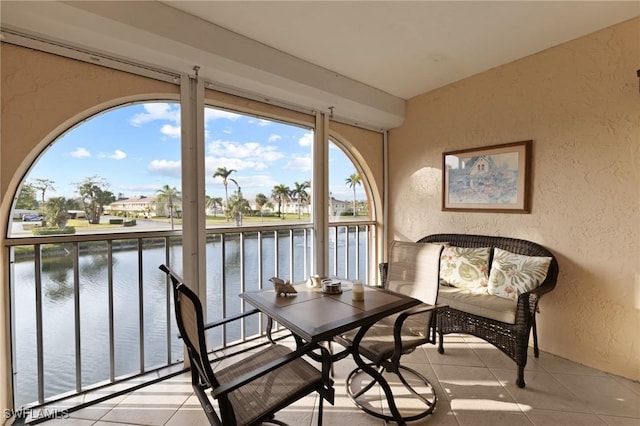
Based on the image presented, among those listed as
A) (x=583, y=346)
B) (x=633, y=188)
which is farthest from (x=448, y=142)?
(x=583, y=346)

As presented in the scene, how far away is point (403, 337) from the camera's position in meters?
1.93

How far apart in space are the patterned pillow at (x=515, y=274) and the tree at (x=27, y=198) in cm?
354

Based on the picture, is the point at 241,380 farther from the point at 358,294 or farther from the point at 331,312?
the point at 358,294

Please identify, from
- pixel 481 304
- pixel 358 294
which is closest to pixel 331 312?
pixel 358 294

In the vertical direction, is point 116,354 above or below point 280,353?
below

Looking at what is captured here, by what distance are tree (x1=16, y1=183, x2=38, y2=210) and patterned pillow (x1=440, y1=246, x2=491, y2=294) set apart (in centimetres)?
315

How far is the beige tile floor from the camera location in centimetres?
178

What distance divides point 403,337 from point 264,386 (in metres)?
0.97

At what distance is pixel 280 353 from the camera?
5.67 feet

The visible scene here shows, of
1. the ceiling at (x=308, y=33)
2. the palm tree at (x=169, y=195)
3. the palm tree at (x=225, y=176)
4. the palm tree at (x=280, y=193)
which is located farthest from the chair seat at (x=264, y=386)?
the ceiling at (x=308, y=33)

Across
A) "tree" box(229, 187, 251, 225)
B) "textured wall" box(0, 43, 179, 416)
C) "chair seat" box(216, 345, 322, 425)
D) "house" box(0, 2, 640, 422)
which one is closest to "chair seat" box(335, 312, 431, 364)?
"chair seat" box(216, 345, 322, 425)

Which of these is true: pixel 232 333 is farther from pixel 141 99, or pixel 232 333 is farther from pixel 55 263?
pixel 141 99

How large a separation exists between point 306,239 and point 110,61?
2.26 metres

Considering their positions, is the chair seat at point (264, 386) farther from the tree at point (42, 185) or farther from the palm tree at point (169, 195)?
the tree at point (42, 185)
